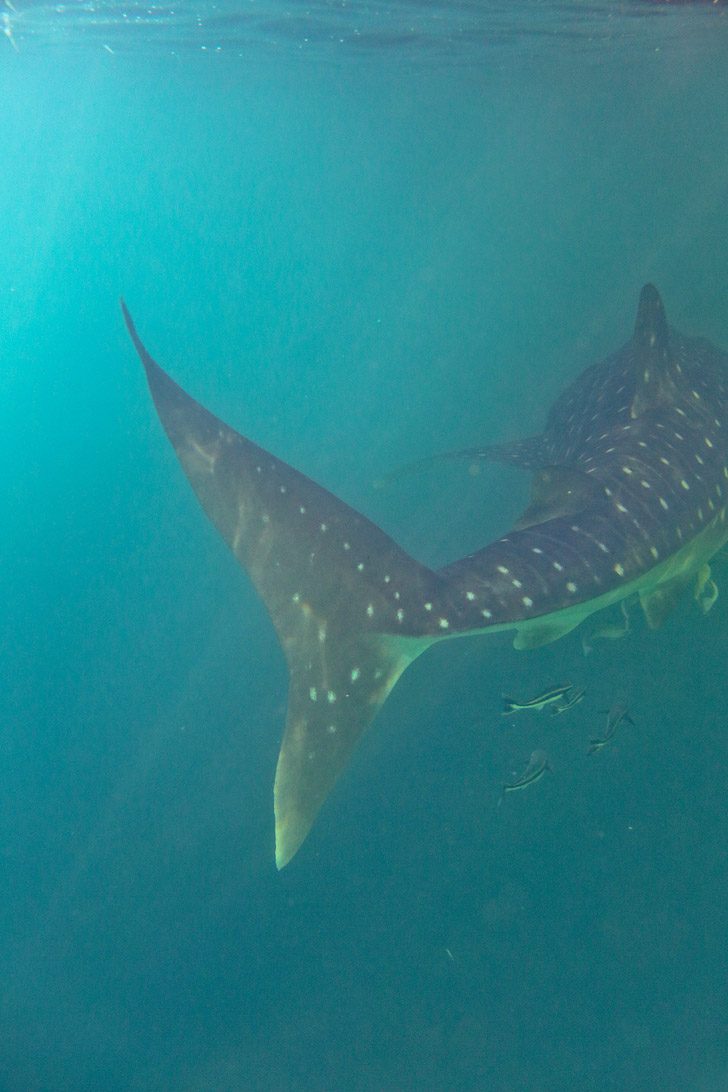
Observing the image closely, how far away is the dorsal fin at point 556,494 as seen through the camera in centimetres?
464

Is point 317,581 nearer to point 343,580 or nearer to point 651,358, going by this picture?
point 343,580

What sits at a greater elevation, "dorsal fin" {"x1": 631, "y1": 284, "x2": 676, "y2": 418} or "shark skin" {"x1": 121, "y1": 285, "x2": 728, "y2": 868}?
"dorsal fin" {"x1": 631, "y1": 284, "x2": 676, "y2": 418}

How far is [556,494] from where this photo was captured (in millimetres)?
4758

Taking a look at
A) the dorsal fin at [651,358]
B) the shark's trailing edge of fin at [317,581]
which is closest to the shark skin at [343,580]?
the shark's trailing edge of fin at [317,581]

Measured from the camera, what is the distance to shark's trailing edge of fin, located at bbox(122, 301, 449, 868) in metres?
3.34

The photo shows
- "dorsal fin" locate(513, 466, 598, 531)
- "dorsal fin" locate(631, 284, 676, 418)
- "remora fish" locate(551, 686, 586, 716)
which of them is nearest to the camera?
"dorsal fin" locate(513, 466, 598, 531)

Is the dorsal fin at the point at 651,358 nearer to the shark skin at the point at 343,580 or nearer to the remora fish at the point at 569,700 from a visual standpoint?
the shark skin at the point at 343,580

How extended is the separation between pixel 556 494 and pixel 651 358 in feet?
8.16

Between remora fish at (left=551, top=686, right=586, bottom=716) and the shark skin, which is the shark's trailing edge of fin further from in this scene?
remora fish at (left=551, top=686, right=586, bottom=716)

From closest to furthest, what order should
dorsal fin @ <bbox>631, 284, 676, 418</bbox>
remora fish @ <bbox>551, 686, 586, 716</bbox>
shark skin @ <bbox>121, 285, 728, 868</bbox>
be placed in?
shark skin @ <bbox>121, 285, 728, 868</bbox>, remora fish @ <bbox>551, 686, 586, 716</bbox>, dorsal fin @ <bbox>631, 284, 676, 418</bbox>

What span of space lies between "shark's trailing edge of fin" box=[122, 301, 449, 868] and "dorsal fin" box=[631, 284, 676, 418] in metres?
4.05

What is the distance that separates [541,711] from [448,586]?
4627 millimetres

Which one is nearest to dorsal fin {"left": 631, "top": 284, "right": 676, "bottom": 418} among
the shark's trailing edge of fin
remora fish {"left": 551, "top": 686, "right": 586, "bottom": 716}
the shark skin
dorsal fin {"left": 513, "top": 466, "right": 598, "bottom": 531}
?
dorsal fin {"left": 513, "top": 466, "right": 598, "bottom": 531}

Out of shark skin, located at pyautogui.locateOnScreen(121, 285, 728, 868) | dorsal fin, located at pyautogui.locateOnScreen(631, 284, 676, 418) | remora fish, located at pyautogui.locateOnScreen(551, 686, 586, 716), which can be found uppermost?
dorsal fin, located at pyautogui.locateOnScreen(631, 284, 676, 418)
